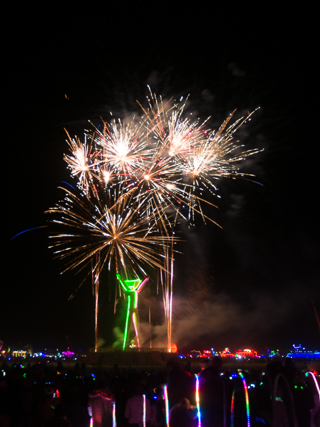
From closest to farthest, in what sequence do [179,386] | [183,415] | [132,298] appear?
[183,415] → [179,386] → [132,298]

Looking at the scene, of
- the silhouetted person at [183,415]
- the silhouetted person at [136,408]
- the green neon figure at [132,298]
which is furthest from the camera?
the green neon figure at [132,298]

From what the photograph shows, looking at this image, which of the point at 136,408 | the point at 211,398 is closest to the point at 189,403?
the point at 211,398

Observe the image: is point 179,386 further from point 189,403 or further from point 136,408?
point 136,408

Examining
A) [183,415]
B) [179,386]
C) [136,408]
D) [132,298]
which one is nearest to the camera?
[183,415]

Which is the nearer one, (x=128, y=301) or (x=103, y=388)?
(x=103, y=388)

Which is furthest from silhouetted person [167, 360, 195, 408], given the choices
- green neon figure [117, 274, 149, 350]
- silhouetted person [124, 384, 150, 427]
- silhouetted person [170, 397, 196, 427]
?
green neon figure [117, 274, 149, 350]

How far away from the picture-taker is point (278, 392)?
6.16m

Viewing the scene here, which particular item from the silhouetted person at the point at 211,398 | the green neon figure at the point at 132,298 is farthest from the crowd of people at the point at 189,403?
the green neon figure at the point at 132,298

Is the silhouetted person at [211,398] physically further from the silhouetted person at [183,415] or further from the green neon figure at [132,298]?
the green neon figure at [132,298]

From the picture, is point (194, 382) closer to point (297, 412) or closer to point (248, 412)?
point (248, 412)

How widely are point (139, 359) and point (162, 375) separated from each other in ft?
73.5

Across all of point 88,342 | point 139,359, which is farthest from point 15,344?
point 139,359

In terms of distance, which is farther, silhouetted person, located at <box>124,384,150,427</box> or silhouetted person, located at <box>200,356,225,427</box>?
silhouetted person, located at <box>124,384,150,427</box>

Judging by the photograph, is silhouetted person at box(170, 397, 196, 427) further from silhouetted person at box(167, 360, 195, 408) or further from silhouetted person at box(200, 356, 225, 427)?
silhouetted person at box(200, 356, 225, 427)
